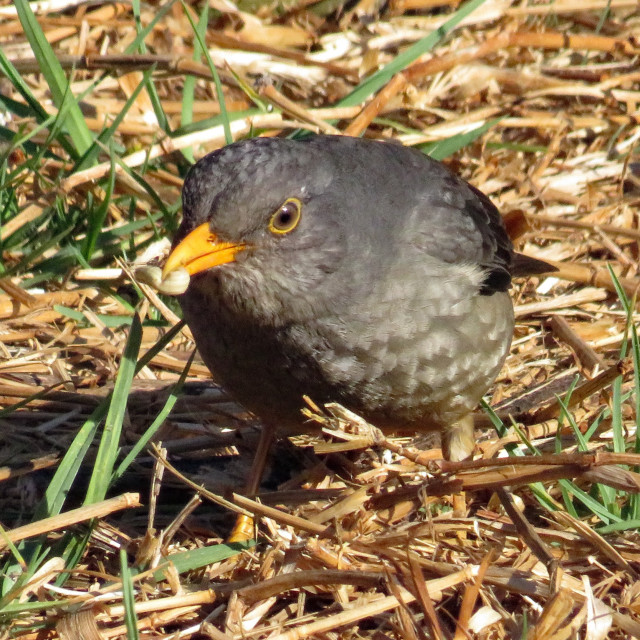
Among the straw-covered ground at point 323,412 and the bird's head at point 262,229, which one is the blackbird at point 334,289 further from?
the straw-covered ground at point 323,412

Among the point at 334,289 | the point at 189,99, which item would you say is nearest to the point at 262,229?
the point at 334,289

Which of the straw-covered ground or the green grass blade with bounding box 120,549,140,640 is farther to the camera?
the straw-covered ground

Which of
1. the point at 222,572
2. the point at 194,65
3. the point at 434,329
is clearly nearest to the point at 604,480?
the point at 434,329

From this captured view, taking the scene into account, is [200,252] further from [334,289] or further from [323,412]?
[323,412]

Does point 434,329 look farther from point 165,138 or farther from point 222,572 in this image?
point 165,138

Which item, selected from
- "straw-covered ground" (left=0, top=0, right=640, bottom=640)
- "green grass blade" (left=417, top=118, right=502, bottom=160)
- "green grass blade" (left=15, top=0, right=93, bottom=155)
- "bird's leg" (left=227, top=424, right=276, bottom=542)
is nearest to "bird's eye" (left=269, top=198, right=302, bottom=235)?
"straw-covered ground" (left=0, top=0, right=640, bottom=640)

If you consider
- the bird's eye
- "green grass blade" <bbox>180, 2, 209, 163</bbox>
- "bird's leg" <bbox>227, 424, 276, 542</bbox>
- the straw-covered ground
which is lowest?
"bird's leg" <bbox>227, 424, 276, 542</bbox>

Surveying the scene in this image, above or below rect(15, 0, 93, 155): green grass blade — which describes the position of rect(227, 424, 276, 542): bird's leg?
below

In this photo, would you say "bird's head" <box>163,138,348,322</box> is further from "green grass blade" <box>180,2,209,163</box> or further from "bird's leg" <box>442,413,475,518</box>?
"green grass blade" <box>180,2,209,163</box>
